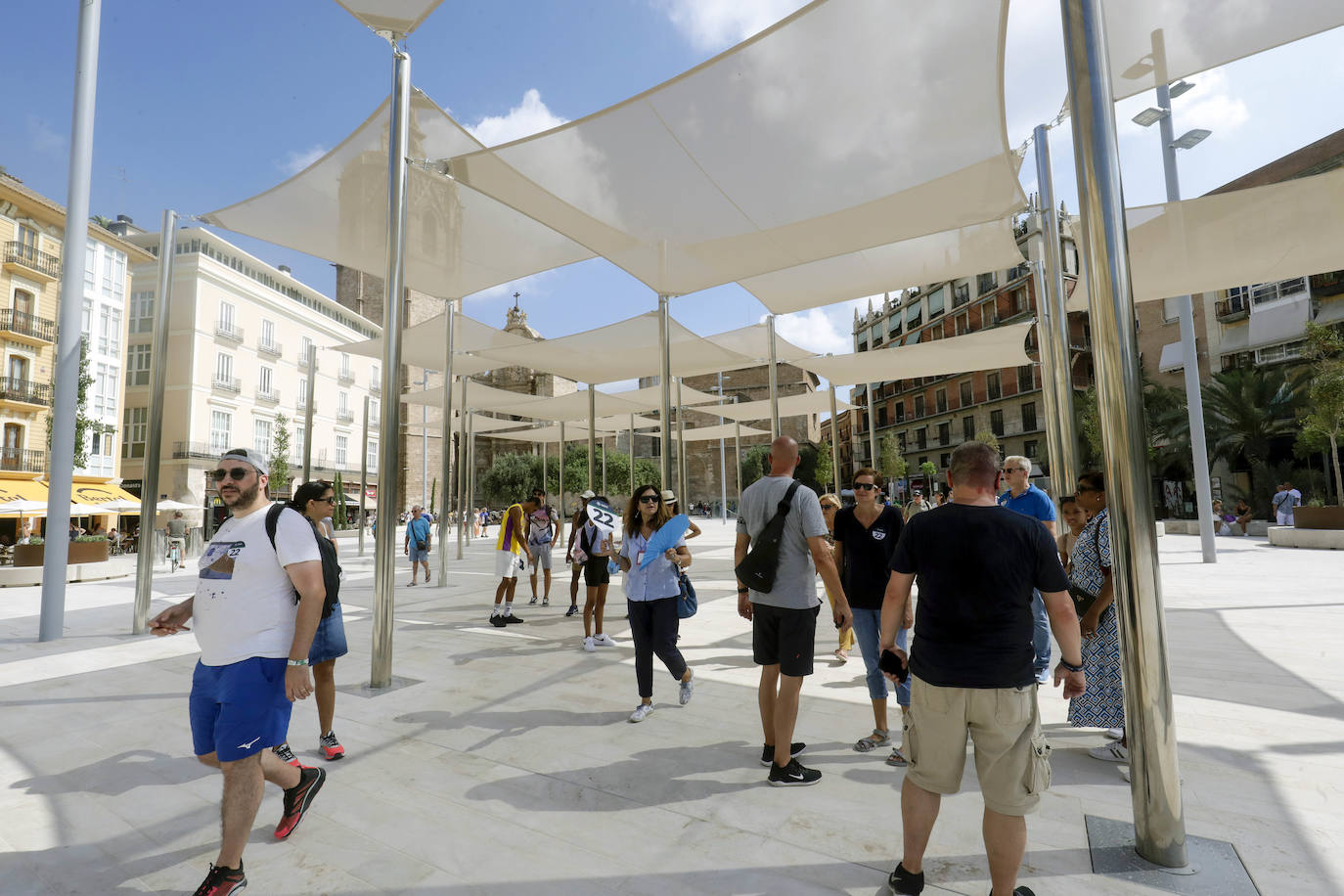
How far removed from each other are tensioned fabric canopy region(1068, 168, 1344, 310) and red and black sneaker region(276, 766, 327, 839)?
6090 millimetres

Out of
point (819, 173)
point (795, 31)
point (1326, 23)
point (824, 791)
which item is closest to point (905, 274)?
point (819, 173)

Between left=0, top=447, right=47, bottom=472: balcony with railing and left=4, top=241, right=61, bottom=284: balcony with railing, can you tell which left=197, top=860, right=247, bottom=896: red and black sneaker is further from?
left=4, top=241, right=61, bottom=284: balcony with railing

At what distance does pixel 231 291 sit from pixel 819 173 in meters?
31.6

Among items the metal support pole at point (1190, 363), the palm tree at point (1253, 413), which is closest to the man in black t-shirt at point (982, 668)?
the metal support pole at point (1190, 363)

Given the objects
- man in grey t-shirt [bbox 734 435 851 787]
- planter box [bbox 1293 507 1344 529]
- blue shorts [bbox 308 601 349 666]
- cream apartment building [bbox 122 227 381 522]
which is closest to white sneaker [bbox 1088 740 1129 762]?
man in grey t-shirt [bbox 734 435 851 787]

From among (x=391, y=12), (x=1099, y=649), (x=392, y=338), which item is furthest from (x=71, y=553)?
(x=1099, y=649)

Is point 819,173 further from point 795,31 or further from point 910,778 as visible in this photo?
point 910,778

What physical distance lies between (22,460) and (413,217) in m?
22.0

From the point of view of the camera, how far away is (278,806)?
2.70 meters

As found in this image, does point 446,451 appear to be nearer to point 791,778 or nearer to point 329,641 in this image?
point 329,641

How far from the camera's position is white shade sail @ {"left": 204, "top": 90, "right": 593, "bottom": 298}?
5965 mm

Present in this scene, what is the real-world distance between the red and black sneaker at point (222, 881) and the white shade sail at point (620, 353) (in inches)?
342

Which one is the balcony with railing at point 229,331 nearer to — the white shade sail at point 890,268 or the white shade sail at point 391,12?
the white shade sail at point 890,268

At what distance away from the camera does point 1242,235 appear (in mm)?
6188
